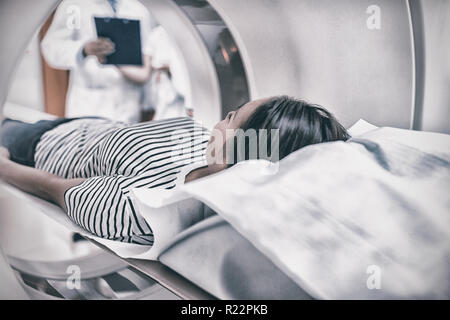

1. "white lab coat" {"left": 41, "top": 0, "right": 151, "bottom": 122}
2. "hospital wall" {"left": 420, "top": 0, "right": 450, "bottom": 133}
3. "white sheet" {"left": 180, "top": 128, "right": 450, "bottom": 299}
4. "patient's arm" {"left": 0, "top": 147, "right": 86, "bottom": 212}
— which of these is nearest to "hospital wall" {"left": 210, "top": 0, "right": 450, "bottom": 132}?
"hospital wall" {"left": 420, "top": 0, "right": 450, "bottom": 133}

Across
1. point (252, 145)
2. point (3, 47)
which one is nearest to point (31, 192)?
point (3, 47)

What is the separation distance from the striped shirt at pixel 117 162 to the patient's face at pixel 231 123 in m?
0.03

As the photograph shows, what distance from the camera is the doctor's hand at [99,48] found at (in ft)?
3.27

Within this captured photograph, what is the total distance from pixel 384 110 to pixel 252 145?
0.31 meters

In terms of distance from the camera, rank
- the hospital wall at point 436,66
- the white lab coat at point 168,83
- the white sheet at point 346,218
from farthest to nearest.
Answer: the white lab coat at point 168,83 → the hospital wall at point 436,66 → the white sheet at point 346,218

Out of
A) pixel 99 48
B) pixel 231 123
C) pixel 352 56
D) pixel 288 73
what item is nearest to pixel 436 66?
pixel 352 56

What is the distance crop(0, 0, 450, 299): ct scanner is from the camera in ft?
2.49

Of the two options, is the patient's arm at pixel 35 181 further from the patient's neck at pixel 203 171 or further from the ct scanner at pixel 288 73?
the patient's neck at pixel 203 171

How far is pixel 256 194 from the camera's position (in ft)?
2.47

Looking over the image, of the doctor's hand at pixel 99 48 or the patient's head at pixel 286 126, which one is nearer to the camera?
the patient's head at pixel 286 126

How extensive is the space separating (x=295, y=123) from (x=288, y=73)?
13 cm

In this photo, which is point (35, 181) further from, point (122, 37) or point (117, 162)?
point (122, 37)

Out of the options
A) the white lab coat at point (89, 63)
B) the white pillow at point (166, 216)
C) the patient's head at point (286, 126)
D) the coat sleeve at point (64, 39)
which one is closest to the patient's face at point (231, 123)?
the patient's head at point (286, 126)

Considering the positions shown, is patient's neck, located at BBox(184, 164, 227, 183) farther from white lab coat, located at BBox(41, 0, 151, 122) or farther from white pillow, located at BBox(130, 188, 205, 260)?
white lab coat, located at BBox(41, 0, 151, 122)
